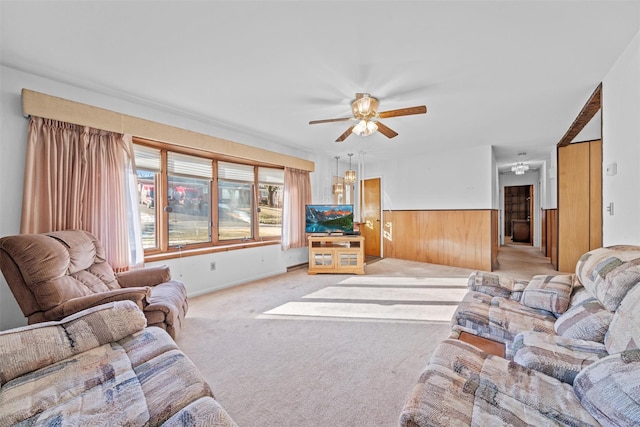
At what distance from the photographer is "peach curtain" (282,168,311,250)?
190 inches

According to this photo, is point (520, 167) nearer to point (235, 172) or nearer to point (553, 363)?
point (235, 172)

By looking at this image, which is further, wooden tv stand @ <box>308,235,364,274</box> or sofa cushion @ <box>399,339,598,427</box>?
wooden tv stand @ <box>308,235,364,274</box>

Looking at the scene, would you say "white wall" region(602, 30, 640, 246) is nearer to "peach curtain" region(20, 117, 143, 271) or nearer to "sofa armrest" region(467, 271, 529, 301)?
"sofa armrest" region(467, 271, 529, 301)

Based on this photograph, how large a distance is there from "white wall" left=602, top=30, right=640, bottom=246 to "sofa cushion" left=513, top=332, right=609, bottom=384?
1.16 meters

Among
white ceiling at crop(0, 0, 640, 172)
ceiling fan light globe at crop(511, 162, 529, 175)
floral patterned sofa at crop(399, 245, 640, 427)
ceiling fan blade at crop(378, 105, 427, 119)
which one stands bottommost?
floral patterned sofa at crop(399, 245, 640, 427)

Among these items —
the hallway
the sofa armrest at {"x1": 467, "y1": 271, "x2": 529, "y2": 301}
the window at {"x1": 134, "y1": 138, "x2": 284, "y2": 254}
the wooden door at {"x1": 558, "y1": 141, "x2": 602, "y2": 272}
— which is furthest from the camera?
the hallway

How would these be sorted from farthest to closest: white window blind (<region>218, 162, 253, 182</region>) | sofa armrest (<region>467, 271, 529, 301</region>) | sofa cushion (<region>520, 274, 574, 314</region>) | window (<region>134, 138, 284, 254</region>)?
white window blind (<region>218, 162, 253, 182</region>) → window (<region>134, 138, 284, 254</region>) → sofa armrest (<region>467, 271, 529, 301</region>) → sofa cushion (<region>520, 274, 574, 314</region>)

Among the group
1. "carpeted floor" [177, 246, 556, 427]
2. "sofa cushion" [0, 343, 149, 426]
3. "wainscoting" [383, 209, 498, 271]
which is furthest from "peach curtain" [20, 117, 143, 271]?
"wainscoting" [383, 209, 498, 271]

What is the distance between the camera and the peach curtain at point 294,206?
4.82 meters

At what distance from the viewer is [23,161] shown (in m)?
2.29

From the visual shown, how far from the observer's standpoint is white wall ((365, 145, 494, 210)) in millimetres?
5027

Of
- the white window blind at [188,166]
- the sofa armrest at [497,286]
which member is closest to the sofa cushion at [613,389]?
the sofa armrest at [497,286]

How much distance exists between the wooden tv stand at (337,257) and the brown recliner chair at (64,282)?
105 inches

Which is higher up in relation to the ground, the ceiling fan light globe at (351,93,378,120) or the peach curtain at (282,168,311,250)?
the ceiling fan light globe at (351,93,378,120)
